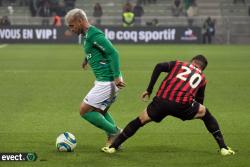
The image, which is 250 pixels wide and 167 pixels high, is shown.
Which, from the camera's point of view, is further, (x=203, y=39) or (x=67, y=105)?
(x=203, y=39)

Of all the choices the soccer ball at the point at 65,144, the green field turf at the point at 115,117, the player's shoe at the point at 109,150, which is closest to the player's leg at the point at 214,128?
the green field turf at the point at 115,117

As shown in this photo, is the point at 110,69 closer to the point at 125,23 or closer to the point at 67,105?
the point at 67,105

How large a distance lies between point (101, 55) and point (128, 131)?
1198 mm

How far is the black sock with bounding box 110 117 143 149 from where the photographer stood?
30.3ft

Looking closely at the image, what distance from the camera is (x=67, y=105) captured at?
14352mm

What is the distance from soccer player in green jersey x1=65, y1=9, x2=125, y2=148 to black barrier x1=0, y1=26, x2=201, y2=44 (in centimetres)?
2677

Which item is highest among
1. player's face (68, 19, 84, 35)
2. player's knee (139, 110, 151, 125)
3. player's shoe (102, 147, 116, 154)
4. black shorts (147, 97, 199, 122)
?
player's face (68, 19, 84, 35)

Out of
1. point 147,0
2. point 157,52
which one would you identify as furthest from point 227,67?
point 147,0

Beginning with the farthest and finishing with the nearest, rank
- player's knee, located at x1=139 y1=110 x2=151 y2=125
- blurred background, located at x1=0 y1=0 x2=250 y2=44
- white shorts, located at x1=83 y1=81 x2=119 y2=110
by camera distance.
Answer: blurred background, located at x1=0 y1=0 x2=250 y2=44, white shorts, located at x1=83 y1=81 x2=119 y2=110, player's knee, located at x1=139 y1=110 x2=151 y2=125

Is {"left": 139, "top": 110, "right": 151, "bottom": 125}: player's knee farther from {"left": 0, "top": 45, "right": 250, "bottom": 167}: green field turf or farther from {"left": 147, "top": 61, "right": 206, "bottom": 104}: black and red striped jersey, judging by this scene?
{"left": 0, "top": 45, "right": 250, "bottom": 167}: green field turf

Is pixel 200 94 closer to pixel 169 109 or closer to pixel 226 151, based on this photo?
pixel 169 109

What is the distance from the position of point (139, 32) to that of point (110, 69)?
27061 mm

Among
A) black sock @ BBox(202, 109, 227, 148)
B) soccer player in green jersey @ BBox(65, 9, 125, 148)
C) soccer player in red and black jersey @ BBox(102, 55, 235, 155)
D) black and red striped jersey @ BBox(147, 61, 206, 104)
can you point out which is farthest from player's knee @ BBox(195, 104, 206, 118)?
soccer player in green jersey @ BBox(65, 9, 125, 148)

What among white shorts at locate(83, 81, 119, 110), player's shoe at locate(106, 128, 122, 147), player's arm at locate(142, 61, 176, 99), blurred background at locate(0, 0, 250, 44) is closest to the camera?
player's arm at locate(142, 61, 176, 99)
